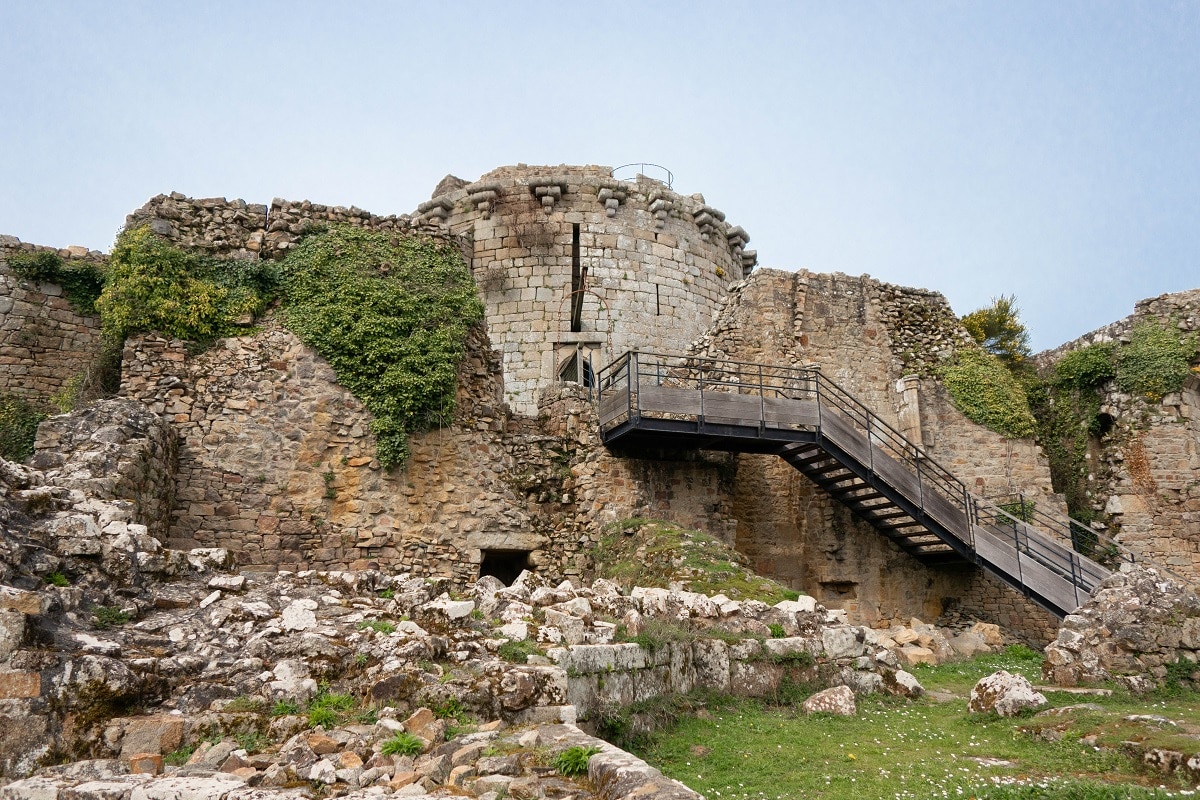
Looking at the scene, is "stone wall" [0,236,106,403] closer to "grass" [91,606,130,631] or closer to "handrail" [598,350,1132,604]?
"handrail" [598,350,1132,604]

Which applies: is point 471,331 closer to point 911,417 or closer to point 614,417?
point 614,417

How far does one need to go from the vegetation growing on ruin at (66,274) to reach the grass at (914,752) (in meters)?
12.0

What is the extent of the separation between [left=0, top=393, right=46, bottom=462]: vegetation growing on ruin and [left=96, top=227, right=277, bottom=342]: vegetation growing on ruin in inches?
72.3

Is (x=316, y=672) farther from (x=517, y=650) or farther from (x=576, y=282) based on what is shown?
(x=576, y=282)

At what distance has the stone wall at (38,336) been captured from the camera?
1352cm

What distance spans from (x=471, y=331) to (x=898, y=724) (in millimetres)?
8771

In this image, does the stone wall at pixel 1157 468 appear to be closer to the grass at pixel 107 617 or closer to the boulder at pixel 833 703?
the boulder at pixel 833 703

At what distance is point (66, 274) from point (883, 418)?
49.6 feet

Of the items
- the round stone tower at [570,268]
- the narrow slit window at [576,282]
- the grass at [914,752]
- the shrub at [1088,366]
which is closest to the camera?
the grass at [914,752]

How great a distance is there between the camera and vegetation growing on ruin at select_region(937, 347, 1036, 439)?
17.5 meters

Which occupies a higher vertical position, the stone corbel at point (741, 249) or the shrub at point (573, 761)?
the stone corbel at point (741, 249)

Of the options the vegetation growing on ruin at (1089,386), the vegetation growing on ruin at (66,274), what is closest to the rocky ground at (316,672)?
the vegetation growing on ruin at (66,274)

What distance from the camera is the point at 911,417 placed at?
1775 centimetres

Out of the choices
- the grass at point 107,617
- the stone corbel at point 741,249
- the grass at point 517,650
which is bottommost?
the grass at point 517,650
